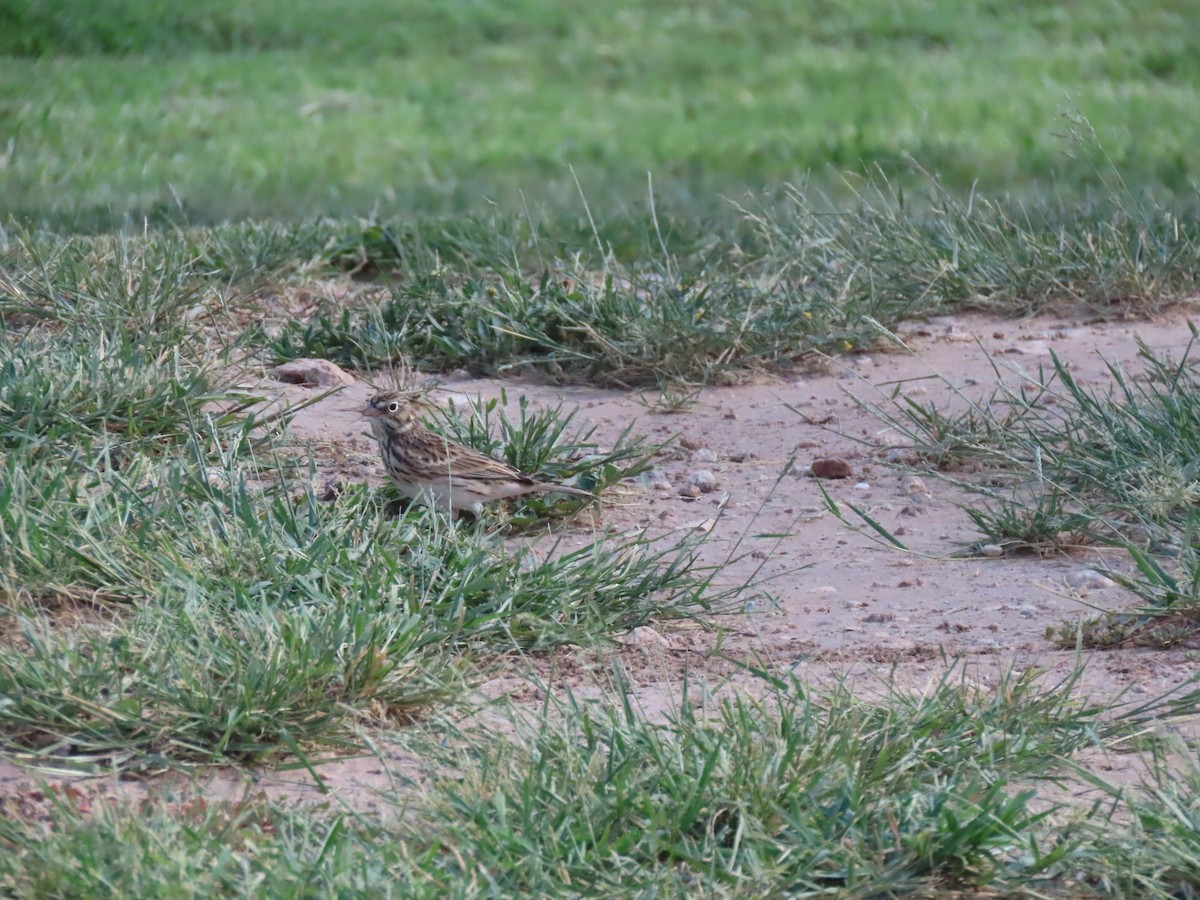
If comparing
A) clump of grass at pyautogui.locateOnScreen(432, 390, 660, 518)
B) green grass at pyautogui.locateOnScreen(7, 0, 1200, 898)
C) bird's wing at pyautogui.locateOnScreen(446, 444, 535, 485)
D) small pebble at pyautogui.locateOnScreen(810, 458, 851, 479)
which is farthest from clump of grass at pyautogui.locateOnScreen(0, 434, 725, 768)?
small pebble at pyautogui.locateOnScreen(810, 458, 851, 479)

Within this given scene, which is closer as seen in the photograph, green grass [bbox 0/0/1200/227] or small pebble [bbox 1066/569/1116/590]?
small pebble [bbox 1066/569/1116/590]

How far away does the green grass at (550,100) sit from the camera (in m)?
11.6

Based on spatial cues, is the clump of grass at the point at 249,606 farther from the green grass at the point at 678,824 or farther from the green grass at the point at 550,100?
the green grass at the point at 550,100

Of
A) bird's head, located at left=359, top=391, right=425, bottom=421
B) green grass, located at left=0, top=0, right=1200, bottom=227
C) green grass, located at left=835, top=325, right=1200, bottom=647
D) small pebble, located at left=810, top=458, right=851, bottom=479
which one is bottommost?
green grass, located at left=0, top=0, right=1200, bottom=227

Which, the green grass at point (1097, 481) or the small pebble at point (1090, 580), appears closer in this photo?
the green grass at point (1097, 481)

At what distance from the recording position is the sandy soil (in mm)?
3893

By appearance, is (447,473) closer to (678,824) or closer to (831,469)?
(831,469)

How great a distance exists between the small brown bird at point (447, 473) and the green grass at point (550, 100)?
3817mm

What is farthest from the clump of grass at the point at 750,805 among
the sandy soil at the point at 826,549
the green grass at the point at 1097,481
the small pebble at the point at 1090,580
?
the small pebble at the point at 1090,580

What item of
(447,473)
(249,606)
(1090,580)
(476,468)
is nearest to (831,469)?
(1090,580)

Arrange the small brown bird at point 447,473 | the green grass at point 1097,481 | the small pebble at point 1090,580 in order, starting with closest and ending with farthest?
1. the green grass at point 1097,481
2. the small pebble at point 1090,580
3. the small brown bird at point 447,473

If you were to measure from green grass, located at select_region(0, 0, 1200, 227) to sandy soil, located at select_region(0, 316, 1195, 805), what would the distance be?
126 inches

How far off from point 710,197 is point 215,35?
32.3 feet

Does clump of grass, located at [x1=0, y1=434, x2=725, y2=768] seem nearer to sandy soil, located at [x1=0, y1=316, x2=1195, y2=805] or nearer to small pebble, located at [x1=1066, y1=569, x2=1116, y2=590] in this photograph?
sandy soil, located at [x1=0, y1=316, x2=1195, y2=805]
